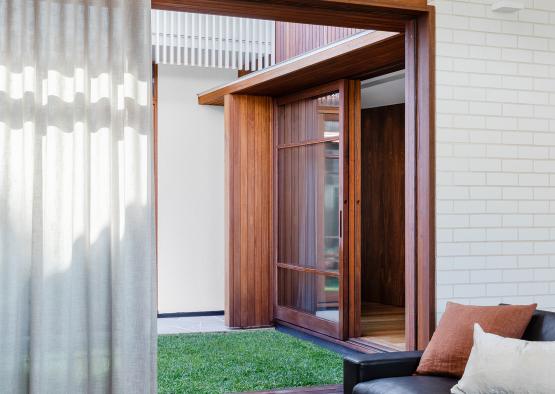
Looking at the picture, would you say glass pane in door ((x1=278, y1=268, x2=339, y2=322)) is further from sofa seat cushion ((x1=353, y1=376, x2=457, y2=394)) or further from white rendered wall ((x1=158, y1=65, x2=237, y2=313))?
sofa seat cushion ((x1=353, y1=376, x2=457, y2=394))

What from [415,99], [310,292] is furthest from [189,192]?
[415,99]

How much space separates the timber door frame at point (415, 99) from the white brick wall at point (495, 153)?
7 cm

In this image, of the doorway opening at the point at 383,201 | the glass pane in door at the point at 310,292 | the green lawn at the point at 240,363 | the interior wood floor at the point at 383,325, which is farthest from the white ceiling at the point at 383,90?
the green lawn at the point at 240,363

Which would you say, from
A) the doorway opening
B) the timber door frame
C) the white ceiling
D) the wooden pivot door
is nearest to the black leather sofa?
the timber door frame

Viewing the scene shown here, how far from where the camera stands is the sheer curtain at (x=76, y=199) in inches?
142

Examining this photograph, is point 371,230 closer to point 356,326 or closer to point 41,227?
point 356,326

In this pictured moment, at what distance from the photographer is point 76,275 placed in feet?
12.1

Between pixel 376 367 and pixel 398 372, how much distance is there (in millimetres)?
122

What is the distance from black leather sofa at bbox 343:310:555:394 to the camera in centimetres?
331

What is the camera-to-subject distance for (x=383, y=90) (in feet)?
27.9

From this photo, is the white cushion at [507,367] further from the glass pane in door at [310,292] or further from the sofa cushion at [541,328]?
the glass pane in door at [310,292]

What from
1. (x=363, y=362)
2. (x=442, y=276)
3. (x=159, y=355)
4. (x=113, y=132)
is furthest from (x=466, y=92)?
(x=159, y=355)

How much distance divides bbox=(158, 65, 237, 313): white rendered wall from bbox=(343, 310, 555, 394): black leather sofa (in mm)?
4901

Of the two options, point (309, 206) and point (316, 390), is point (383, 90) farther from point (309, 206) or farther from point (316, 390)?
point (316, 390)
